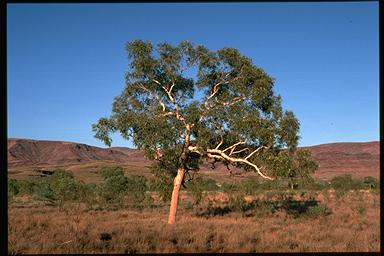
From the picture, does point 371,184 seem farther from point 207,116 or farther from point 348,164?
point 348,164

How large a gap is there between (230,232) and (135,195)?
22.5 m

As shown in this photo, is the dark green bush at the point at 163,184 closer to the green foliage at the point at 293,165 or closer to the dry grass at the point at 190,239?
the dry grass at the point at 190,239

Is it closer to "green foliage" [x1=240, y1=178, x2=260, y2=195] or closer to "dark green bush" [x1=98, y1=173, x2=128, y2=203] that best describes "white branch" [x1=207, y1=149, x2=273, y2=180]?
"green foliage" [x1=240, y1=178, x2=260, y2=195]

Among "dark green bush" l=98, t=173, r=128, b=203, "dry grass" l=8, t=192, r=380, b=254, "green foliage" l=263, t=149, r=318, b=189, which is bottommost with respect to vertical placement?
"dark green bush" l=98, t=173, r=128, b=203

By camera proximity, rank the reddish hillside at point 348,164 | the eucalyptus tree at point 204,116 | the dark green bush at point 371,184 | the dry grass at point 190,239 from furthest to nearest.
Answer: the reddish hillside at point 348,164 → the dark green bush at point 371,184 → the eucalyptus tree at point 204,116 → the dry grass at point 190,239

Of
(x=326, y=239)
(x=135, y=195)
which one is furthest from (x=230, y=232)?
(x=135, y=195)

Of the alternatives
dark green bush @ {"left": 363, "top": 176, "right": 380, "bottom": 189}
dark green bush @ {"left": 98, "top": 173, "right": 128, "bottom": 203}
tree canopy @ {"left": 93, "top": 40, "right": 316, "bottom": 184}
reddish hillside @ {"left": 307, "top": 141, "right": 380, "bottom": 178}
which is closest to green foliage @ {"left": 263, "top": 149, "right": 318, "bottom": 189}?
tree canopy @ {"left": 93, "top": 40, "right": 316, "bottom": 184}

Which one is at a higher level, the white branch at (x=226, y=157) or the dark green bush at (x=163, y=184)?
the white branch at (x=226, y=157)

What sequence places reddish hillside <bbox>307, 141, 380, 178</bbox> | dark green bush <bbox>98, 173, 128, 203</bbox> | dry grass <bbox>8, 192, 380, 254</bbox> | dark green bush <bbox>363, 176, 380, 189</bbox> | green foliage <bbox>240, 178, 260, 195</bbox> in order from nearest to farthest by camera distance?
dry grass <bbox>8, 192, 380, 254</bbox>
green foliage <bbox>240, 178, 260, 195</bbox>
dark green bush <bbox>98, 173, 128, 203</bbox>
dark green bush <bbox>363, 176, 380, 189</bbox>
reddish hillside <bbox>307, 141, 380, 178</bbox>

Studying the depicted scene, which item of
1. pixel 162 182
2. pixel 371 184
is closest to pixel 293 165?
pixel 162 182

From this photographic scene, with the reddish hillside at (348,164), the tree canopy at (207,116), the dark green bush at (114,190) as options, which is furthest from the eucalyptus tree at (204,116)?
the reddish hillside at (348,164)

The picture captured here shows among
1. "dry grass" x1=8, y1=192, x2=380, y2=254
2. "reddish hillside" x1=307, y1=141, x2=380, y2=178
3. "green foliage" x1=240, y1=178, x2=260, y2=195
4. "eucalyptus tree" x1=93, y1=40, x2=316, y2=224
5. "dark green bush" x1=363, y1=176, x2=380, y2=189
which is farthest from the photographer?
"reddish hillside" x1=307, y1=141, x2=380, y2=178

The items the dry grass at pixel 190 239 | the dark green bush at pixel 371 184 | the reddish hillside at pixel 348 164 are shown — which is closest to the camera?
the dry grass at pixel 190 239
